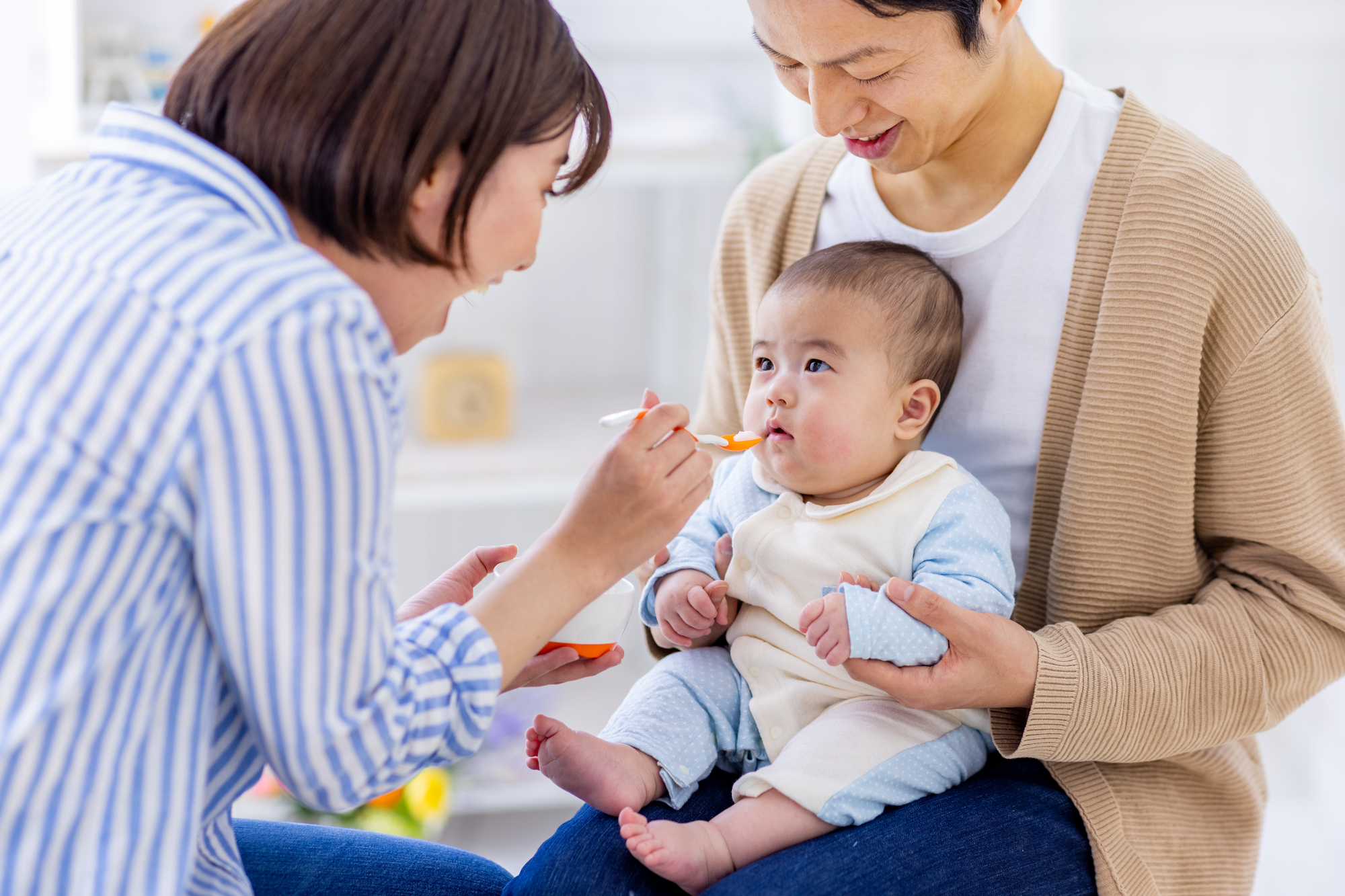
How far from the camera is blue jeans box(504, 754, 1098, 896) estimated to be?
102cm

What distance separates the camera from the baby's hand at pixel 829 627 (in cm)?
101

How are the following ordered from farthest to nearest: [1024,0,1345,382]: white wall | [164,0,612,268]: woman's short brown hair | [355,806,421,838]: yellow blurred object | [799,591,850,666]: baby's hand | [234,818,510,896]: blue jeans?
[355,806,421,838]: yellow blurred object → [1024,0,1345,382]: white wall → [234,818,510,896]: blue jeans → [799,591,850,666]: baby's hand → [164,0,612,268]: woman's short brown hair

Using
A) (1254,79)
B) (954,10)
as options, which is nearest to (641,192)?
(1254,79)

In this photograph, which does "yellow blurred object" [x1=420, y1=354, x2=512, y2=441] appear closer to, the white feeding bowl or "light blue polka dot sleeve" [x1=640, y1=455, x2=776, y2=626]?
"light blue polka dot sleeve" [x1=640, y1=455, x2=776, y2=626]

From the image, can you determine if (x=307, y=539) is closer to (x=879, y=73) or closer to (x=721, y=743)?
(x=721, y=743)

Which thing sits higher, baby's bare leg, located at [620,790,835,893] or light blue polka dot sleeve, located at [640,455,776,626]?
light blue polka dot sleeve, located at [640,455,776,626]

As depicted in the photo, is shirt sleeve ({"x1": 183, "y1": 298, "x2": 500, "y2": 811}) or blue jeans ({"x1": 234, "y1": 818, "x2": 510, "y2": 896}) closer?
shirt sleeve ({"x1": 183, "y1": 298, "x2": 500, "y2": 811})

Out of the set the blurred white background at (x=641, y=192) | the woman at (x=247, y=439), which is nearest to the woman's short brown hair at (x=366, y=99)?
the woman at (x=247, y=439)

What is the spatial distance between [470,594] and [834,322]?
1.53 ft

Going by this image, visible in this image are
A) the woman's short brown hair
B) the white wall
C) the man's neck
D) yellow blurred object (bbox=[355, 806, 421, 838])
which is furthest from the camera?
yellow blurred object (bbox=[355, 806, 421, 838])

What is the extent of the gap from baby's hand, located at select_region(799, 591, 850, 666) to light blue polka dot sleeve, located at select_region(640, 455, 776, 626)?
8.5 inches

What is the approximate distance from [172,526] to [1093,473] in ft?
2.81

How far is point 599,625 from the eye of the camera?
1087 mm

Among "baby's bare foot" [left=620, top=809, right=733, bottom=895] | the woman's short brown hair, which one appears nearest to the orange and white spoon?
the woman's short brown hair
